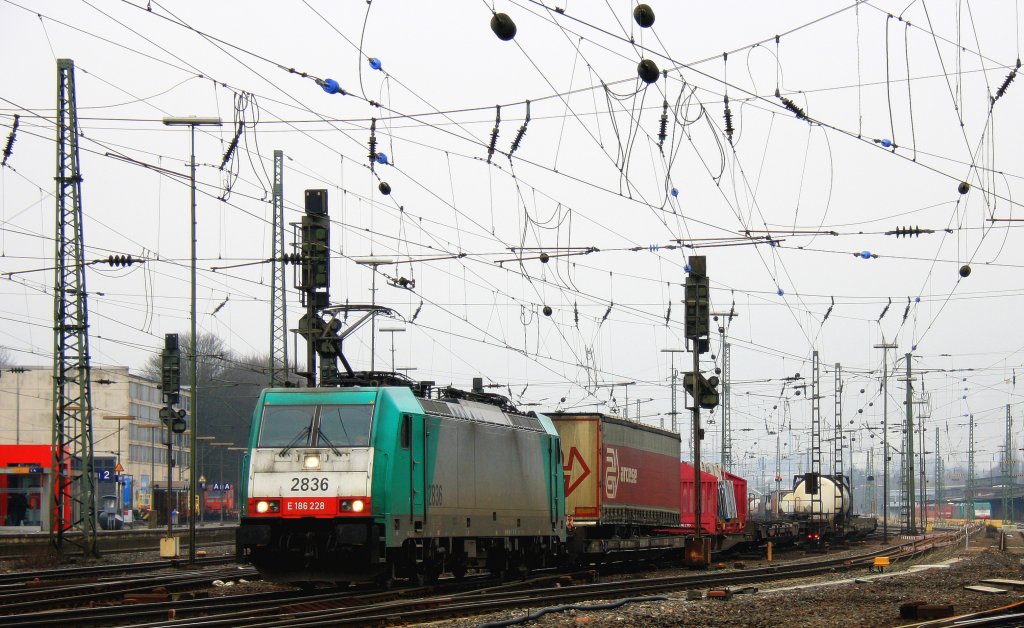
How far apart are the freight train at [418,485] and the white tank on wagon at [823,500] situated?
30305 mm

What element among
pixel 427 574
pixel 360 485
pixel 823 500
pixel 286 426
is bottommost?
pixel 823 500

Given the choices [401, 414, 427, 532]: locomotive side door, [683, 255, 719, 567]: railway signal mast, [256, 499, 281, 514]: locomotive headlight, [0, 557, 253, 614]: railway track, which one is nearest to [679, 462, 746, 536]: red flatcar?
[683, 255, 719, 567]: railway signal mast

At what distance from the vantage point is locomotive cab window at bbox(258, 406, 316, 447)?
20250 millimetres

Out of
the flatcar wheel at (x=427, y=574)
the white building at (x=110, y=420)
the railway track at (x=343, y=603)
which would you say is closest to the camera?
the railway track at (x=343, y=603)

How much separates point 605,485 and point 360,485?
427 inches

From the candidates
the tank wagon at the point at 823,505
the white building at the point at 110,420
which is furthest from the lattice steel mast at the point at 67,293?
the white building at the point at 110,420

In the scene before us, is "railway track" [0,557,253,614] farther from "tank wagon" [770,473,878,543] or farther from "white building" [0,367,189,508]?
"white building" [0,367,189,508]

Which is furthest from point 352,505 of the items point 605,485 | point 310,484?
point 605,485

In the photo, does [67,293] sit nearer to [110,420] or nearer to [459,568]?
[459,568]

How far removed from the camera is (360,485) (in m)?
19.7

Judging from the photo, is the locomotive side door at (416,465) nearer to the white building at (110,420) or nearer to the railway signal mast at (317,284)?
the railway signal mast at (317,284)

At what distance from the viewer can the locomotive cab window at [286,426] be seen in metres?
20.2

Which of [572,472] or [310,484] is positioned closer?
[310,484]

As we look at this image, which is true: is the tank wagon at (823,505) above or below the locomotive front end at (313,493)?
below
